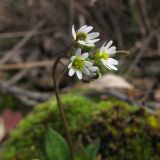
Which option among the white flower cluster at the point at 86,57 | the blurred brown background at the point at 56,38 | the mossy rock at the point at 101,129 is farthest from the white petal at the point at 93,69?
the blurred brown background at the point at 56,38

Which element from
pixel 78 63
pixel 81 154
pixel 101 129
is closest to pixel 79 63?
pixel 78 63

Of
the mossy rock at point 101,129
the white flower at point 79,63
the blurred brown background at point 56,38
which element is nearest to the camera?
the white flower at point 79,63

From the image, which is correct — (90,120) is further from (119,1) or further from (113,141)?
(119,1)

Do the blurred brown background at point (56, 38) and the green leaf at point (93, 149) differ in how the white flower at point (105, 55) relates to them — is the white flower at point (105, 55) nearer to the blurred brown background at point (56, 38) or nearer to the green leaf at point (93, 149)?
the green leaf at point (93, 149)

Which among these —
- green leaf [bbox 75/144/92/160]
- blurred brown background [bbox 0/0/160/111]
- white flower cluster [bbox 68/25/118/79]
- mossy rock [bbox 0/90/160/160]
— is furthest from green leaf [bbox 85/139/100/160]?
blurred brown background [bbox 0/0/160/111]

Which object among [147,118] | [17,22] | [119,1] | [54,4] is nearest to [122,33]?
[119,1]

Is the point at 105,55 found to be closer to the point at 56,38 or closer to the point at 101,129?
the point at 101,129
